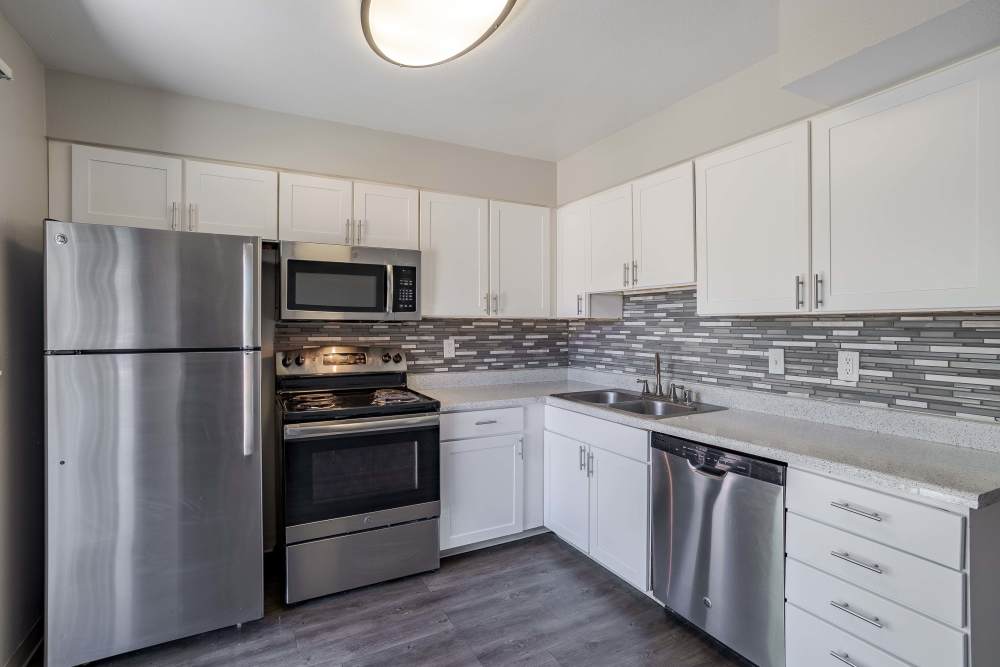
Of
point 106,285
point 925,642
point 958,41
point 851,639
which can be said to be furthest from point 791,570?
point 106,285

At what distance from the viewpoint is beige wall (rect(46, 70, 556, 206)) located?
228 cm

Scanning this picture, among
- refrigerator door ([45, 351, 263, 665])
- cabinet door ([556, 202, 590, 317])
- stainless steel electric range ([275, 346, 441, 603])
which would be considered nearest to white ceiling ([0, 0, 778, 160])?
cabinet door ([556, 202, 590, 317])

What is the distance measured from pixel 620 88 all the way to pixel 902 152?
47.1 inches

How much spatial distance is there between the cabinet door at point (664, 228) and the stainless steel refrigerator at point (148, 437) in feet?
6.17

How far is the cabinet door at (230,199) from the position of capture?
8.05 feet

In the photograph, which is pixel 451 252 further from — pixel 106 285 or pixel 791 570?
pixel 791 570

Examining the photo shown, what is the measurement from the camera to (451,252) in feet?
10.1

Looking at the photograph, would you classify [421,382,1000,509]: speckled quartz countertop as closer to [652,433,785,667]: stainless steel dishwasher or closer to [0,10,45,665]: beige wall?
[652,433,785,667]: stainless steel dishwasher

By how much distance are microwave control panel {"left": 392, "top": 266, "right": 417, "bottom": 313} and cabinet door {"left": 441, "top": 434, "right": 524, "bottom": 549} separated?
2.61 ft

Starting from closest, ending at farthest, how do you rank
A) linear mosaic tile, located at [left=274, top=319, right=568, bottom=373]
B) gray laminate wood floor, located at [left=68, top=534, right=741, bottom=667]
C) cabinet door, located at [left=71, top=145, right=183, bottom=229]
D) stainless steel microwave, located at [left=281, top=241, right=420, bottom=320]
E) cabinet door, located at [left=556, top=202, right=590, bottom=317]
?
gray laminate wood floor, located at [left=68, top=534, right=741, bottom=667] < cabinet door, located at [left=71, top=145, right=183, bottom=229] < stainless steel microwave, located at [left=281, top=241, right=420, bottom=320] < linear mosaic tile, located at [left=274, top=319, right=568, bottom=373] < cabinet door, located at [left=556, top=202, right=590, bottom=317]

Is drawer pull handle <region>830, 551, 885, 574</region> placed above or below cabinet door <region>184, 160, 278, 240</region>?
below

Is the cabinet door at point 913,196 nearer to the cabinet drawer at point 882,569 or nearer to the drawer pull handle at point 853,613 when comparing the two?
the cabinet drawer at point 882,569

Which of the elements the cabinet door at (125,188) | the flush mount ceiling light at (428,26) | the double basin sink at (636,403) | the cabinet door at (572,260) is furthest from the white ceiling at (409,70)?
Result: the double basin sink at (636,403)

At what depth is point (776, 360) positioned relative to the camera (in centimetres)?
231
